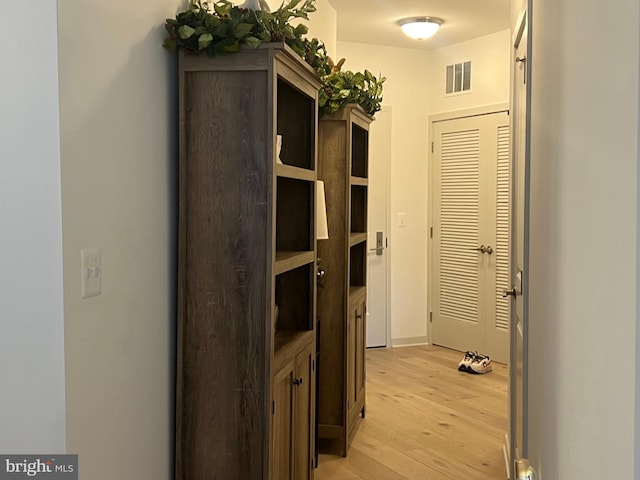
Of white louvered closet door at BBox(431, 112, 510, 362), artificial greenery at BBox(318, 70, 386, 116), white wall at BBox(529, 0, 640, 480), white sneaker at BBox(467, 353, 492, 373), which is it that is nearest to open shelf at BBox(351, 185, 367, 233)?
artificial greenery at BBox(318, 70, 386, 116)

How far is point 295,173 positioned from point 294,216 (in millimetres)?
441

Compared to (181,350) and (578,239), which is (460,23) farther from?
(578,239)

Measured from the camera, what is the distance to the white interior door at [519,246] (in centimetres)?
244

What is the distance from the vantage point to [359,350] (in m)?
4.30

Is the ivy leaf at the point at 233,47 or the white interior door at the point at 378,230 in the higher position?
the ivy leaf at the point at 233,47

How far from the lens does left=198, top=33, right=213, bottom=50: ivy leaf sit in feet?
7.55

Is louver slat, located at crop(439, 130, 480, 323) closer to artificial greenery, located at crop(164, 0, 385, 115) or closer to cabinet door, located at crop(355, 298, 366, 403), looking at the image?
cabinet door, located at crop(355, 298, 366, 403)

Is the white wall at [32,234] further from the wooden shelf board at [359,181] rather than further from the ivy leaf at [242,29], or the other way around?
the wooden shelf board at [359,181]

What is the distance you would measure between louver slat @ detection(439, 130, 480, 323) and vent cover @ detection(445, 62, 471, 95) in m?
0.40

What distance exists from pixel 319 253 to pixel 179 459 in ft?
5.35

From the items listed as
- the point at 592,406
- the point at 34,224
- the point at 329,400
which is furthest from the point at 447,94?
the point at 592,406

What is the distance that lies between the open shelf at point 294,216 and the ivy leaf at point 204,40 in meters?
0.95

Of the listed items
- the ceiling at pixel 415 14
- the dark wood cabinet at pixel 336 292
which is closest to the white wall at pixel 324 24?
the ceiling at pixel 415 14

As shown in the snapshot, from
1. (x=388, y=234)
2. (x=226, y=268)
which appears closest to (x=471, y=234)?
(x=388, y=234)
